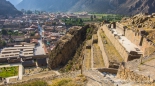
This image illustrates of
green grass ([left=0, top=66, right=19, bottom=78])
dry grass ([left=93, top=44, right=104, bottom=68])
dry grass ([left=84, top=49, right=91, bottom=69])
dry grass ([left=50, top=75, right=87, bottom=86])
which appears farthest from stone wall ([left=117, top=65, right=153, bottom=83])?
green grass ([left=0, top=66, right=19, bottom=78])

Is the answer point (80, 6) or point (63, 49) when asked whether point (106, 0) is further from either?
point (63, 49)

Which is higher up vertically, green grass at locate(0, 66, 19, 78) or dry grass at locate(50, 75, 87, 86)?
dry grass at locate(50, 75, 87, 86)

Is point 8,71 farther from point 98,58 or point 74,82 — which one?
point 74,82

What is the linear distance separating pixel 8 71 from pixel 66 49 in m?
9.52

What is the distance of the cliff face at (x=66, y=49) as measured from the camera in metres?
25.7

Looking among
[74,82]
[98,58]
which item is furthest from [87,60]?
[74,82]

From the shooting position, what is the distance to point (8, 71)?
94.8 feet

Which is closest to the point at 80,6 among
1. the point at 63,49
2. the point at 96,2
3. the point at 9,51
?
the point at 96,2

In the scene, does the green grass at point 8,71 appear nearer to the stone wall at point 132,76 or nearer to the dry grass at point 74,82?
the dry grass at point 74,82

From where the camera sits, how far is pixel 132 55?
13.6 metres

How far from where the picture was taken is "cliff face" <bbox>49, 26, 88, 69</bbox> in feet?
84.3

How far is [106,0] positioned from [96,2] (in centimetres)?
1162

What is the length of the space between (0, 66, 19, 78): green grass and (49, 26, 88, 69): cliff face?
19.4 feet

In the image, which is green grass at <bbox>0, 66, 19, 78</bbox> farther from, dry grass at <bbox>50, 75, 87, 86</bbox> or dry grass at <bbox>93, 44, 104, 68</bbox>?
dry grass at <bbox>50, 75, 87, 86</bbox>
